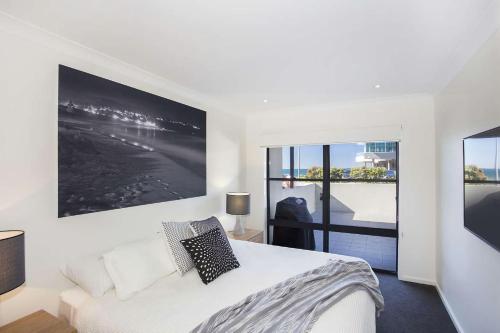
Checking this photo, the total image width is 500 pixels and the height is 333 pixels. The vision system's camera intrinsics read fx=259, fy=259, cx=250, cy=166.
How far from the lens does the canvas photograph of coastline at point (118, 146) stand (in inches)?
79.0

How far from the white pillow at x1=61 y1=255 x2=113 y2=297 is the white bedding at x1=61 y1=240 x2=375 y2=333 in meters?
0.06

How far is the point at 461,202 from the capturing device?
233 cm

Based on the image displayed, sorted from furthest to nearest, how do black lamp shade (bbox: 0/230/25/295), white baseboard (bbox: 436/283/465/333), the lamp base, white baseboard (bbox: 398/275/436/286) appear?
the lamp base → white baseboard (bbox: 398/275/436/286) → white baseboard (bbox: 436/283/465/333) → black lamp shade (bbox: 0/230/25/295)

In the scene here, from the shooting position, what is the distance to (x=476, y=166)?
6.01ft

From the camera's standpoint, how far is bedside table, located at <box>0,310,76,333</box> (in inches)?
61.1

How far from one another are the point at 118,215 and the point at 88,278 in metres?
0.62

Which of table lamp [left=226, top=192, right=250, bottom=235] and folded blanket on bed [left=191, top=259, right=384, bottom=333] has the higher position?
table lamp [left=226, top=192, right=250, bottom=235]

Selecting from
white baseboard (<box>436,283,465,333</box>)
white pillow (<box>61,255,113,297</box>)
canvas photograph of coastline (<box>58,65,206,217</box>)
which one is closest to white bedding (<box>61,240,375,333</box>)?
white pillow (<box>61,255,113,297</box>)

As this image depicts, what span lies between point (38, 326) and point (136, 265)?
639mm

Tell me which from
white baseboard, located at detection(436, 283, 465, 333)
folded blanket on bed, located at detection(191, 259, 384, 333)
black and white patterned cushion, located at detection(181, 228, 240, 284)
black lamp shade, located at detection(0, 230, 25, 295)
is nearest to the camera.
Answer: black lamp shade, located at detection(0, 230, 25, 295)

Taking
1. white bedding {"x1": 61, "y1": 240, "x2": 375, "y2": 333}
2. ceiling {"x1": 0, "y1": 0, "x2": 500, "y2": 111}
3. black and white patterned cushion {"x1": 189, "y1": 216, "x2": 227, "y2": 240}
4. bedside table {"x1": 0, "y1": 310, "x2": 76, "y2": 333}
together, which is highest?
ceiling {"x1": 0, "y1": 0, "x2": 500, "y2": 111}

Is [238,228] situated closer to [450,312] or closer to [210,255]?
[210,255]

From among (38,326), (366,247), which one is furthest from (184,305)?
(366,247)

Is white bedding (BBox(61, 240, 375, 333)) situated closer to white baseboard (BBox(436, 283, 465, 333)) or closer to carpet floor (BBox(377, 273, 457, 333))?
carpet floor (BBox(377, 273, 457, 333))
